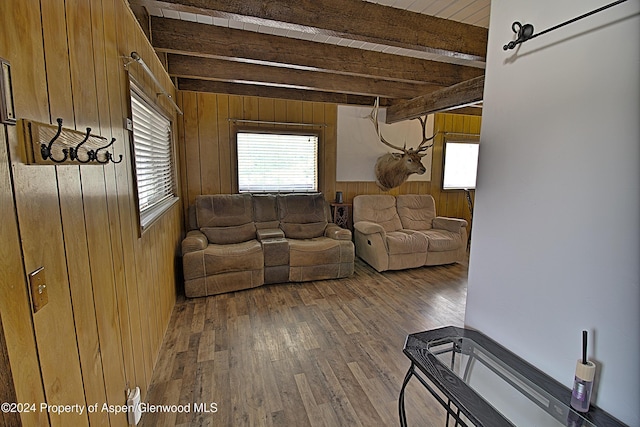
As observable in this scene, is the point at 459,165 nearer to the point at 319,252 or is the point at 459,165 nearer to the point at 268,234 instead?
the point at 319,252

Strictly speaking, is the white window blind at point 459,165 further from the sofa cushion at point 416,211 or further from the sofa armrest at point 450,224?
the sofa armrest at point 450,224

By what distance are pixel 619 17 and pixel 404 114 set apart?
11.5 ft

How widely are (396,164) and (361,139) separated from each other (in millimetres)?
686

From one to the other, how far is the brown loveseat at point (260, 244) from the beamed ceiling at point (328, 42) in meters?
1.53

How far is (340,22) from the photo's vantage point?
2.02 m

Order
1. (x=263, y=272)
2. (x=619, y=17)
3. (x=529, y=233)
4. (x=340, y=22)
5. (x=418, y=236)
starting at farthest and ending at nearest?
(x=418, y=236) → (x=263, y=272) → (x=340, y=22) → (x=529, y=233) → (x=619, y=17)

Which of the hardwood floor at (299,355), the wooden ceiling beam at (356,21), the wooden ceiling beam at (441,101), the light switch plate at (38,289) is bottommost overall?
the hardwood floor at (299,355)

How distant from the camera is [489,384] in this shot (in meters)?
1.23

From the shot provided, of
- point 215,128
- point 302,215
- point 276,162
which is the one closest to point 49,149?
point 302,215

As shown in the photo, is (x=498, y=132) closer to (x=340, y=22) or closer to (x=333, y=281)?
(x=340, y=22)

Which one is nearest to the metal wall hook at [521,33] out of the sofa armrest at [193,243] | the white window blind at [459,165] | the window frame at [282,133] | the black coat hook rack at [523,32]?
the black coat hook rack at [523,32]

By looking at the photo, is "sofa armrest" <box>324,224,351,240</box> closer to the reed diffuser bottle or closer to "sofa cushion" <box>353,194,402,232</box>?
"sofa cushion" <box>353,194,402,232</box>

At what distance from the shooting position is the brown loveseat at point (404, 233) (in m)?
4.04

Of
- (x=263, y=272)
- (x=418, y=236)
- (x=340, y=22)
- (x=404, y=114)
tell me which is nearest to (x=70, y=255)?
(x=340, y=22)
